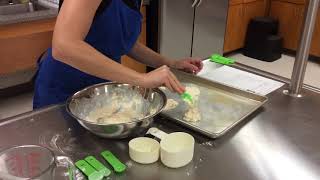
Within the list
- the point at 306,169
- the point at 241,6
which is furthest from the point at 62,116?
the point at 241,6

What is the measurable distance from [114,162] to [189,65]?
56cm

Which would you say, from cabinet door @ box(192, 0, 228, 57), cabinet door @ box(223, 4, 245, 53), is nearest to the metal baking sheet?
cabinet door @ box(192, 0, 228, 57)

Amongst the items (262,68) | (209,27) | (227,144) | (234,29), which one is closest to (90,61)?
(227,144)

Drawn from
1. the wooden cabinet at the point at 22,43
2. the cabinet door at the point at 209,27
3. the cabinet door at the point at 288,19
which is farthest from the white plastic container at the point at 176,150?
the cabinet door at the point at 288,19

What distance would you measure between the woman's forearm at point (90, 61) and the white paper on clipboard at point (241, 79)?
0.42 meters

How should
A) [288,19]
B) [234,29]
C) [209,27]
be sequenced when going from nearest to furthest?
[209,27] < [234,29] < [288,19]

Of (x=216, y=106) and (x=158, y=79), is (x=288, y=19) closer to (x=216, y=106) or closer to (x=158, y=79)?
(x=216, y=106)

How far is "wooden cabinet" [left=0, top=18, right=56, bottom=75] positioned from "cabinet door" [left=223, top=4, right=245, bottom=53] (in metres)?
1.84

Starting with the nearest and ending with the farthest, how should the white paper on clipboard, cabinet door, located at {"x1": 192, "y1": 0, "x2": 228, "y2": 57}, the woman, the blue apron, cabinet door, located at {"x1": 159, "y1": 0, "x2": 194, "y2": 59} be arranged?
the woman < the blue apron < the white paper on clipboard < cabinet door, located at {"x1": 159, "y1": 0, "x2": 194, "y2": 59} < cabinet door, located at {"x1": 192, "y1": 0, "x2": 228, "y2": 57}

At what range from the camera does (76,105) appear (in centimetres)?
96

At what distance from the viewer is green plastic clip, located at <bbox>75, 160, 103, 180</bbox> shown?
0.72m

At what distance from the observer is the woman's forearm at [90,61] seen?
870mm

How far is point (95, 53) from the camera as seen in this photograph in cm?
89

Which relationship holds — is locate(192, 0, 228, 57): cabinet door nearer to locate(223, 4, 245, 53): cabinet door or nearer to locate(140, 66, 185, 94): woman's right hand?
locate(223, 4, 245, 53): cabinet door
